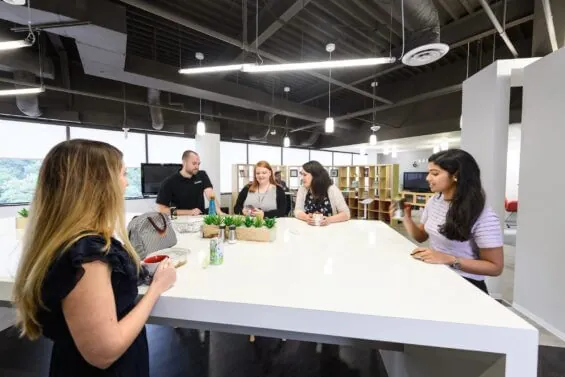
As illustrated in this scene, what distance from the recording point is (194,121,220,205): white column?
302 inches

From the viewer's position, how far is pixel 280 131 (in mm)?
10117

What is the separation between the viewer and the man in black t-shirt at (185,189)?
3057 millimetres

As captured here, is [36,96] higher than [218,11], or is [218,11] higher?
[218,11]

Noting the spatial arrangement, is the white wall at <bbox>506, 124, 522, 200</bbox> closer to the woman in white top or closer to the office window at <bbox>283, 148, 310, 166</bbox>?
the office window at <bbox>283, 148, 310, 166</bbox>

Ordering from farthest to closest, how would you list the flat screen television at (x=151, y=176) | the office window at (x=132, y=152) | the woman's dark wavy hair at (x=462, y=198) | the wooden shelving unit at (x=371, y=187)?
the wooden shelving unit at (x=371, y=187)
the office window at (x=132, y=152)
the flat screen television at (x=151, y=176)
the woman's dark wavy hair at (x=462, y=198)

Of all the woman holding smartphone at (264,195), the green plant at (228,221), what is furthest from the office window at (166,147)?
the green plant at (228,221)

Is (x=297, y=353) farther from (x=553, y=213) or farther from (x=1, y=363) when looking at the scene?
(x=553, y=213)

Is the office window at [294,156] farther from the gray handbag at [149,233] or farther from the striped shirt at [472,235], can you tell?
the gray handbag at [149,233]

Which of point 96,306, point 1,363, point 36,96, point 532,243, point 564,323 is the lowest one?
point 1,363

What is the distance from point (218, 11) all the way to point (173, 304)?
159 inches

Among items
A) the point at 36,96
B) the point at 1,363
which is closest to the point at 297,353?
the point at 1,363

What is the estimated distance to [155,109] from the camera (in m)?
6.49

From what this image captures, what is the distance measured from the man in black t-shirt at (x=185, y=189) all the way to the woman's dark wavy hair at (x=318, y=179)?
114cm

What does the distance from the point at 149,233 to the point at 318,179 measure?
1718 mm
